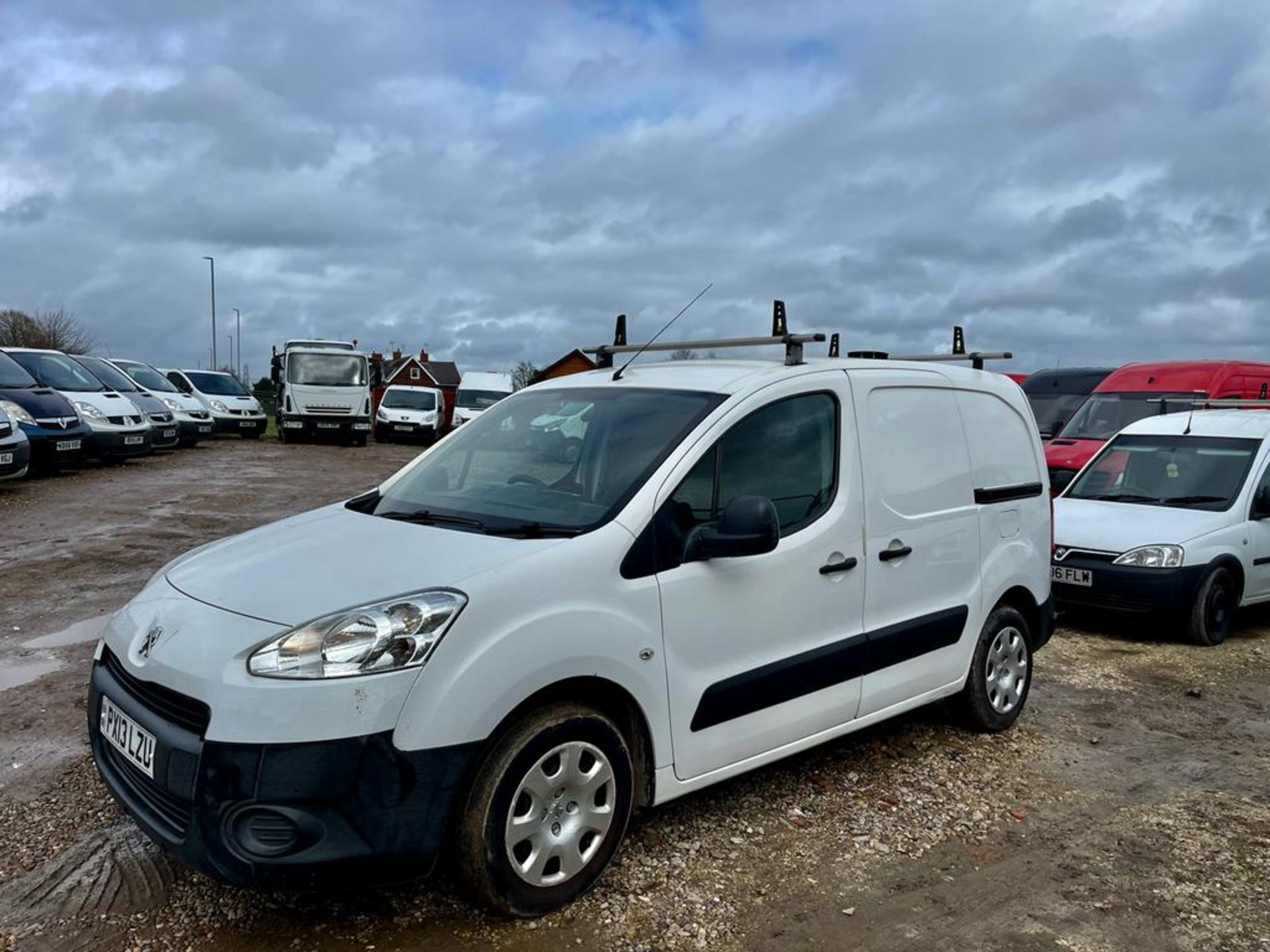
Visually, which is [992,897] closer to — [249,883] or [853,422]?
[853,422]

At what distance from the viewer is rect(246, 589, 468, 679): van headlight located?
2883 millimetres

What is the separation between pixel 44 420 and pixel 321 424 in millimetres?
10760

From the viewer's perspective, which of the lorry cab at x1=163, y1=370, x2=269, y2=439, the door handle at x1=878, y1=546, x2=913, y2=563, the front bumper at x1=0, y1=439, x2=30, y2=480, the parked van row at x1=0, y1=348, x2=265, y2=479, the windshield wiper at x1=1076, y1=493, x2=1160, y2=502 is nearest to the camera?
the door handle at x1=878, y1=546, x2=913, y2=563

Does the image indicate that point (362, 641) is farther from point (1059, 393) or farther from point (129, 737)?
point (1059, 393)

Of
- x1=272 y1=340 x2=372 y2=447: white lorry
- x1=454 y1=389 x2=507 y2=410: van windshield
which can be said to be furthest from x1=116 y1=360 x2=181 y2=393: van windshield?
x1=454 y1=389 x2=507 y2=410: van windshield

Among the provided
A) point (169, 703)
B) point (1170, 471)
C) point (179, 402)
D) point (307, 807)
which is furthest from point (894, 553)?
point (179, 402)

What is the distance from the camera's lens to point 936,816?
4195 millimetres

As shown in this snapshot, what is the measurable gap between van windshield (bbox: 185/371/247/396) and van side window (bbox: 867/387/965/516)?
24360mm

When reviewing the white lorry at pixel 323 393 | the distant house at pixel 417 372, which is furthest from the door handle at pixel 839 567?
the distant house at pixel 417 372

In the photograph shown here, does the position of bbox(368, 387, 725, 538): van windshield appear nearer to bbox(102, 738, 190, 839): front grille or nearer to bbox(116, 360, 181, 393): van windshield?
bbox(102, 738, 190, 839): front grille

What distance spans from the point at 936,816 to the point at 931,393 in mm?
1930

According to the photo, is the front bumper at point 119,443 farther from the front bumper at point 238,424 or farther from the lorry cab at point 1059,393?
the lorry cab at point 1059,393

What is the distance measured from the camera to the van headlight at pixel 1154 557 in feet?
23.9

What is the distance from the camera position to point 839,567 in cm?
407
